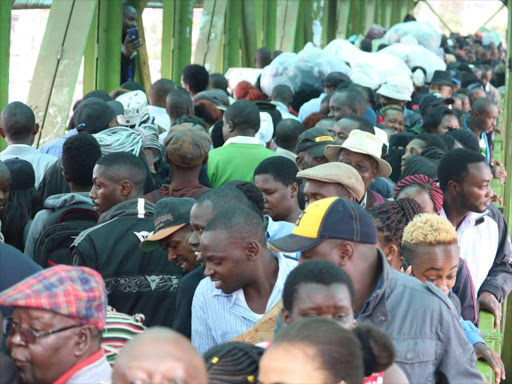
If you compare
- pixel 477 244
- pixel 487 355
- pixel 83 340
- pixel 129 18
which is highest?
pixel 129 18

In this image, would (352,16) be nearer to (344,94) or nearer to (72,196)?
(344,94)

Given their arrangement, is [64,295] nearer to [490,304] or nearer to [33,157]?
[490,304]

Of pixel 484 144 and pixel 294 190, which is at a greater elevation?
pixel 294 190

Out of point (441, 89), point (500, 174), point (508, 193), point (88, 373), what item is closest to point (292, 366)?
point (88, 373)

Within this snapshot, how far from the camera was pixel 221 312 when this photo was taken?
3924mm

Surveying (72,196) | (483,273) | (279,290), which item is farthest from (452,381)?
(72,196)

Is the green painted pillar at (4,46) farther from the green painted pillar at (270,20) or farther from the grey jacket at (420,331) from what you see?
the green painted pillar at (270,20)

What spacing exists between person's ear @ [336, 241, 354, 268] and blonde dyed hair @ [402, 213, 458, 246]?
0.72 m

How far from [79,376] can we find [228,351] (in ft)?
1.47

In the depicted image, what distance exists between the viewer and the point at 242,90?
1029 cm

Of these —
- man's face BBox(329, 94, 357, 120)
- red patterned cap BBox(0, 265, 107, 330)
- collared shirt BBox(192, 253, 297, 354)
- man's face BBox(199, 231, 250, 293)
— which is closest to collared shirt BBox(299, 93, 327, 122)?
man's face BBox(329, 94, 357, 120)

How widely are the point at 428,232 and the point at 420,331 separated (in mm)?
795

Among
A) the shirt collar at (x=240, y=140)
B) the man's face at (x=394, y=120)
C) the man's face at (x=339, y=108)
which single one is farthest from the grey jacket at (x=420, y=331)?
the man's face at (x=394, y=120)

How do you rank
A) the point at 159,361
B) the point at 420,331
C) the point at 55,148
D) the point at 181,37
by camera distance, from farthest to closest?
the point at 181,37 < the point at 55,148 < the point at 420,331 < the point at 159,361
